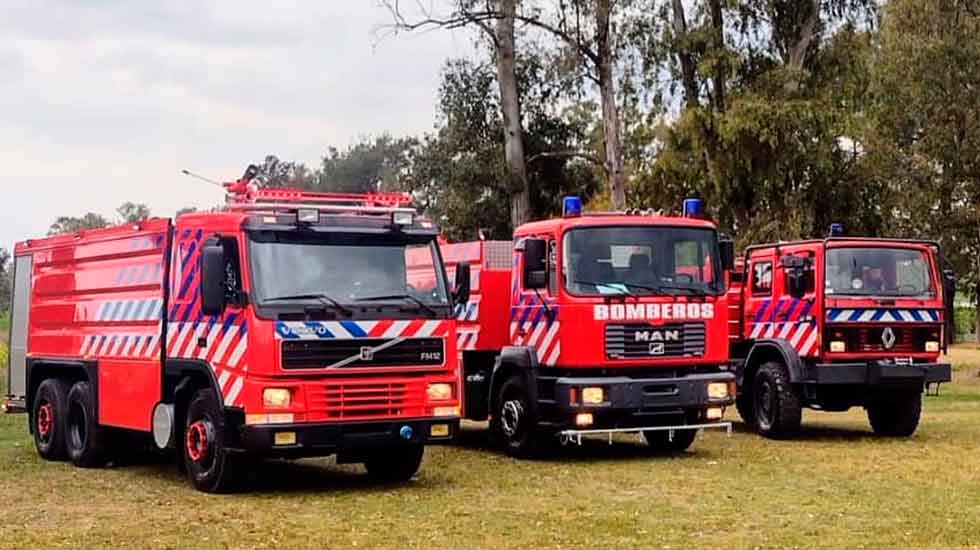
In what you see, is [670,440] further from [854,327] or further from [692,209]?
[854,327]

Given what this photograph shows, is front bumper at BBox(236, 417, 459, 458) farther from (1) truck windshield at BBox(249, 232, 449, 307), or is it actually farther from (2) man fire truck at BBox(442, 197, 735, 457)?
(2) man fire truck at BBox(442, 197, 735, 457)

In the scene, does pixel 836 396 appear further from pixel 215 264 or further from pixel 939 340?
pixel 215 264

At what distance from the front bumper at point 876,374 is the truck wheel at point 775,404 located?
0.53 meters

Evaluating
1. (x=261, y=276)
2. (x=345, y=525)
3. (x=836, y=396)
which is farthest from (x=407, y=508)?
(x=836, y=396)

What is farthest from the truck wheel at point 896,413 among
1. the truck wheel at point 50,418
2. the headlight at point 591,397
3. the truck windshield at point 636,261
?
the truck wheel at point 50,418

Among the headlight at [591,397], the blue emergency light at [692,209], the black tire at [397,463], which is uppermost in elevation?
the blue emergency light at [692,209]

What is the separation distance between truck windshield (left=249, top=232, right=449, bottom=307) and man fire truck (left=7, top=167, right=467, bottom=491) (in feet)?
0.04

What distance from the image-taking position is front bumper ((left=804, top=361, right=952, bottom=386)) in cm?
1739

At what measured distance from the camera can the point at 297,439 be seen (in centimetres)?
1234

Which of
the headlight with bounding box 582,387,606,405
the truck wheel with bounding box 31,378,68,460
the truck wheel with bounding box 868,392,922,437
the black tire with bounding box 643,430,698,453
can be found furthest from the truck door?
the truck wheel with bounding box 868,392,922,437

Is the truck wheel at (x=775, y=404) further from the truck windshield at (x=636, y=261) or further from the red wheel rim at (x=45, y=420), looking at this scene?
the red wheel rim at (x=45, y=420)

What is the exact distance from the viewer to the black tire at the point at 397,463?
13.7 meters

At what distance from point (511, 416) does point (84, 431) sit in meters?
4.76

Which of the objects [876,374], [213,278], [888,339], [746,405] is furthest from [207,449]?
[888,339]
